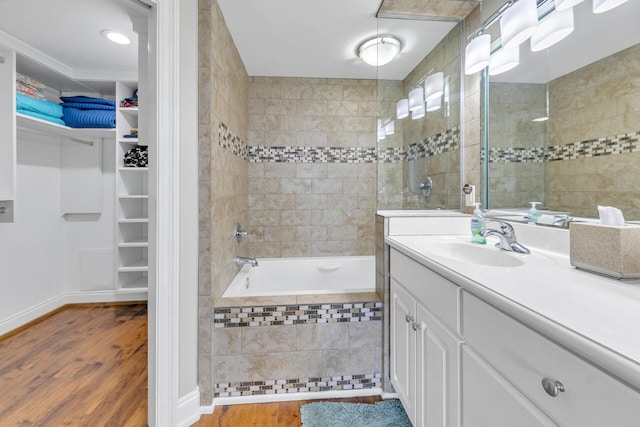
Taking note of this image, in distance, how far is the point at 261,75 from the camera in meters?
2.74

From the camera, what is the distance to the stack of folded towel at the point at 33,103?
7.32 ft

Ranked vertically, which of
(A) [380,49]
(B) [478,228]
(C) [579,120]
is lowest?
(B) [478,228]

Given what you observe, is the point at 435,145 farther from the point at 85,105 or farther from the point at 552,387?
the point at 85,105

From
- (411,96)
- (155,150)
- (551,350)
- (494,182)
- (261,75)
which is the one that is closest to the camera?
(551,350)

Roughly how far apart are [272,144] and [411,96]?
133 cm

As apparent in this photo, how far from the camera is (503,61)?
150 cm

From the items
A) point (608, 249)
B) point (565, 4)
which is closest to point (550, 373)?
point (608, 249)

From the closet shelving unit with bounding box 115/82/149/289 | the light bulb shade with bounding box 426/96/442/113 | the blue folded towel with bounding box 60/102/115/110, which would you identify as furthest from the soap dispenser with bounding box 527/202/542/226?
the blue folded towel with bounding box 60/102/115/110

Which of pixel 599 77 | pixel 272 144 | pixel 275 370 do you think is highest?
pixel 272 144

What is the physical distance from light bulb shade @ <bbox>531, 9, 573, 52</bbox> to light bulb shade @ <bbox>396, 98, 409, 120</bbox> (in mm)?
999

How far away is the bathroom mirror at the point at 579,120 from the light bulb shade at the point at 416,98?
2.44ft

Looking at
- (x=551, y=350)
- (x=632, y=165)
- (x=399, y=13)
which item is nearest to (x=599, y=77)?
(x=632, y=165)

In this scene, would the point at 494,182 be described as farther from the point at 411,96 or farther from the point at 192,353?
the point at 192,353

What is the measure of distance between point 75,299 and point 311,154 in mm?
2803
